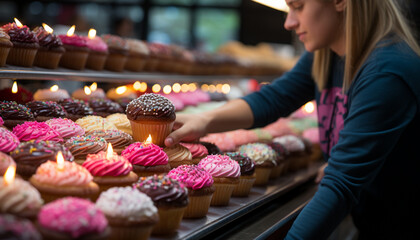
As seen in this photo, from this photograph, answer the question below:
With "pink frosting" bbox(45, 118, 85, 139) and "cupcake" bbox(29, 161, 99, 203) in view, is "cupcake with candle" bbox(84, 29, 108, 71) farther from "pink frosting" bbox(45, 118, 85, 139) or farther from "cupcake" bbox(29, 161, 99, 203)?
"cupcake" bbox(29, 161, 99, 203)

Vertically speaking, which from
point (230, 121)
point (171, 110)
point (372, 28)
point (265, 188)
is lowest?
point (265, 188)

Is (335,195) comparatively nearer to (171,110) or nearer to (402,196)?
(402,196)

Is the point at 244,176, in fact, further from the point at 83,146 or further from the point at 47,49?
the point at 47,49

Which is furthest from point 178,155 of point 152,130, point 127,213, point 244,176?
point 127,213

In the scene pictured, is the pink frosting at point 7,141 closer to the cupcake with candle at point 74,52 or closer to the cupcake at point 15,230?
the cupcake at point 15,230

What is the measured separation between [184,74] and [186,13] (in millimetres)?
5659

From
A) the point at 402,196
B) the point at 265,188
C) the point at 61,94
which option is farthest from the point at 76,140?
the point at 402,196

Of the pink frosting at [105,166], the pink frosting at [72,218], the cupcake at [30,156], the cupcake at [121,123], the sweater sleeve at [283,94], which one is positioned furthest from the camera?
the sweater sleeve at [283,94]

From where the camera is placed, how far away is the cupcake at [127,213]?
161 centimetres

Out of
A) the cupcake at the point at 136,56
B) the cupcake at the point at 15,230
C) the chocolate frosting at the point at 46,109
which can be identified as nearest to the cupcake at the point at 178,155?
the chocolate frosting at the point at 46,109

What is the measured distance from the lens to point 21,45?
2535mm

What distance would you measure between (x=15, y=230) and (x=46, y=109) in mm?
A: 1407

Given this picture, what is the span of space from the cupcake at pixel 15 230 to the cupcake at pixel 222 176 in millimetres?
1271

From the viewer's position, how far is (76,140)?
2.11 metres
